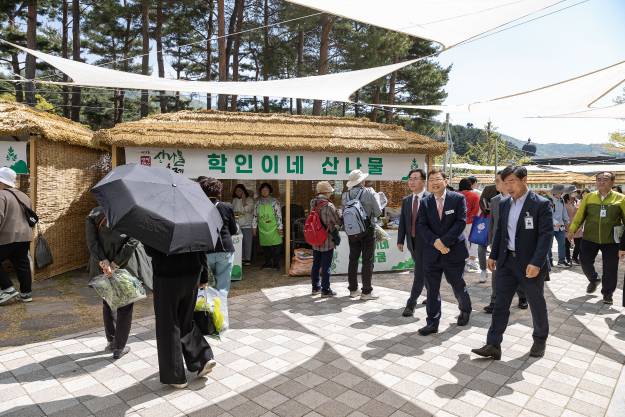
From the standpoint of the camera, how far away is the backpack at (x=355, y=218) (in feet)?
18.6

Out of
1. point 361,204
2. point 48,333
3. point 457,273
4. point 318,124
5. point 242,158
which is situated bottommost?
point 48,333

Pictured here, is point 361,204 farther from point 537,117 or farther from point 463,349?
point 537,117

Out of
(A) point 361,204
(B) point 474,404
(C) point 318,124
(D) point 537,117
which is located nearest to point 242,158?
(C) point 318,124

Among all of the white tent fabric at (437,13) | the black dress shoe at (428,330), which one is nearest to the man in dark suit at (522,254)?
the black dress shoe at (428,330)

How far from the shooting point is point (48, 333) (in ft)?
15.2

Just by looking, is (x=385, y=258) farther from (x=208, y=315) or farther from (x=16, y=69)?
(x=16, y=69)

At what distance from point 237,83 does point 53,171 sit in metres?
3.95

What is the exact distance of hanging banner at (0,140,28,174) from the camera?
7.03 m

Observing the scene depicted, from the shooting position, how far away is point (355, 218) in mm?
5676

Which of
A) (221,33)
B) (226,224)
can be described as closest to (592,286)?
(226,224)

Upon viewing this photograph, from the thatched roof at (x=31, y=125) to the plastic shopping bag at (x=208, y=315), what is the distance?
17.3 feet

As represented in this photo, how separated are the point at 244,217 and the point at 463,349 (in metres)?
5.20

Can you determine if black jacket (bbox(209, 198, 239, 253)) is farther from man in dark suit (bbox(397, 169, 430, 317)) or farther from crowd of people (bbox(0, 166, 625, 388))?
man in dark suit (bbox(397, 169, 430, 317))

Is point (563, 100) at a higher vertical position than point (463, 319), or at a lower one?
higher
